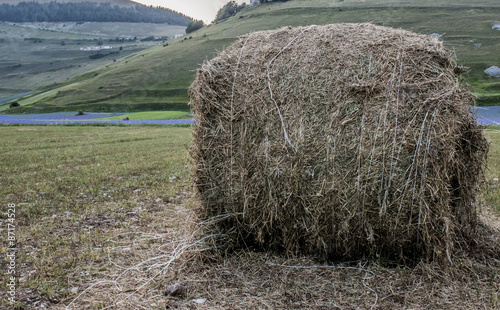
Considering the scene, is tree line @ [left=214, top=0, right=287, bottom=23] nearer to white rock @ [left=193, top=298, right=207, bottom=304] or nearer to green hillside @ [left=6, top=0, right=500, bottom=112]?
green hillside @ [left=6, top=0, right=500, bottom=112]

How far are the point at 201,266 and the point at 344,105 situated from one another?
2683 mm

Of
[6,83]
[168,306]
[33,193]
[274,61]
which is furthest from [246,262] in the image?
[6,83]

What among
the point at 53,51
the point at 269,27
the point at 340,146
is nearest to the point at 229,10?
the point at 269,27

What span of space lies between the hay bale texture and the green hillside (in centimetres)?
3677

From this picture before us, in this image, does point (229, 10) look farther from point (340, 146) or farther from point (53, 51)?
point (340, 146)

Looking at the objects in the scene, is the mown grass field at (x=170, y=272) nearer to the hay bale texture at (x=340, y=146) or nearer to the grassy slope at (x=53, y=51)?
the hay bale texture at (x=340, y=146)

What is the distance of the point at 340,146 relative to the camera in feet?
14.9

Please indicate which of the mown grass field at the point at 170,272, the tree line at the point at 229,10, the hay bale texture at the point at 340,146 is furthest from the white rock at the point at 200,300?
the tree line at the point at 229,10

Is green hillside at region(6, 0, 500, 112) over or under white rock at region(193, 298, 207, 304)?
over

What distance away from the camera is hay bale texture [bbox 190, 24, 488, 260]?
441 cm

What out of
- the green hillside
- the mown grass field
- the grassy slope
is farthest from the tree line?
the mown grass field

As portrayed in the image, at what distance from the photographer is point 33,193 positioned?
26.5ft

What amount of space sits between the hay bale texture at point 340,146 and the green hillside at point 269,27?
3677 centimetres

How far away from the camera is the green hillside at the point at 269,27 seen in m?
58.6
